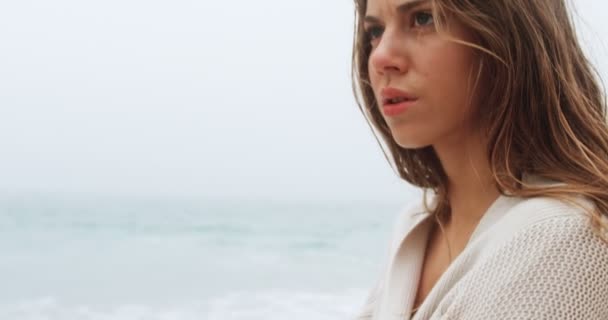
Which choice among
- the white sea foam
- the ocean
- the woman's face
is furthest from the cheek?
the ocean

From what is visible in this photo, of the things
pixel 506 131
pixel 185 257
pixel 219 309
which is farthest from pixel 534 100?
pixel 185 257

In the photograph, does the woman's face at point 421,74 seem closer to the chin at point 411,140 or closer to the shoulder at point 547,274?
the chin at point 411,140

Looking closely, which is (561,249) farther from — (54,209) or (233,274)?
(54,209)

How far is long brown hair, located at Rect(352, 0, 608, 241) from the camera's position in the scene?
33.8 inches

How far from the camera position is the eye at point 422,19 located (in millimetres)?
889

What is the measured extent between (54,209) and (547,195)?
11.0m

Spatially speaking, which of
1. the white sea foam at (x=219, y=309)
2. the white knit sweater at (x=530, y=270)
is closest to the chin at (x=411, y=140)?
the white knit sweater at (x=530, y=270)

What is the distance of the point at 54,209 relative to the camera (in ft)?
36.6

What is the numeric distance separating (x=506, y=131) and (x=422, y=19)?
16 centimetres

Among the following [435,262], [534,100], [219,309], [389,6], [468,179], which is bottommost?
[219,309]

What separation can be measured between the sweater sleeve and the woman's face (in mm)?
181

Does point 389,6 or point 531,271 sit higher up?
point 389,6

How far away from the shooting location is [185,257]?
377 inches

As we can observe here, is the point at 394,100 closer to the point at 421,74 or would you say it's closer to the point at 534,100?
the point at 421,74
